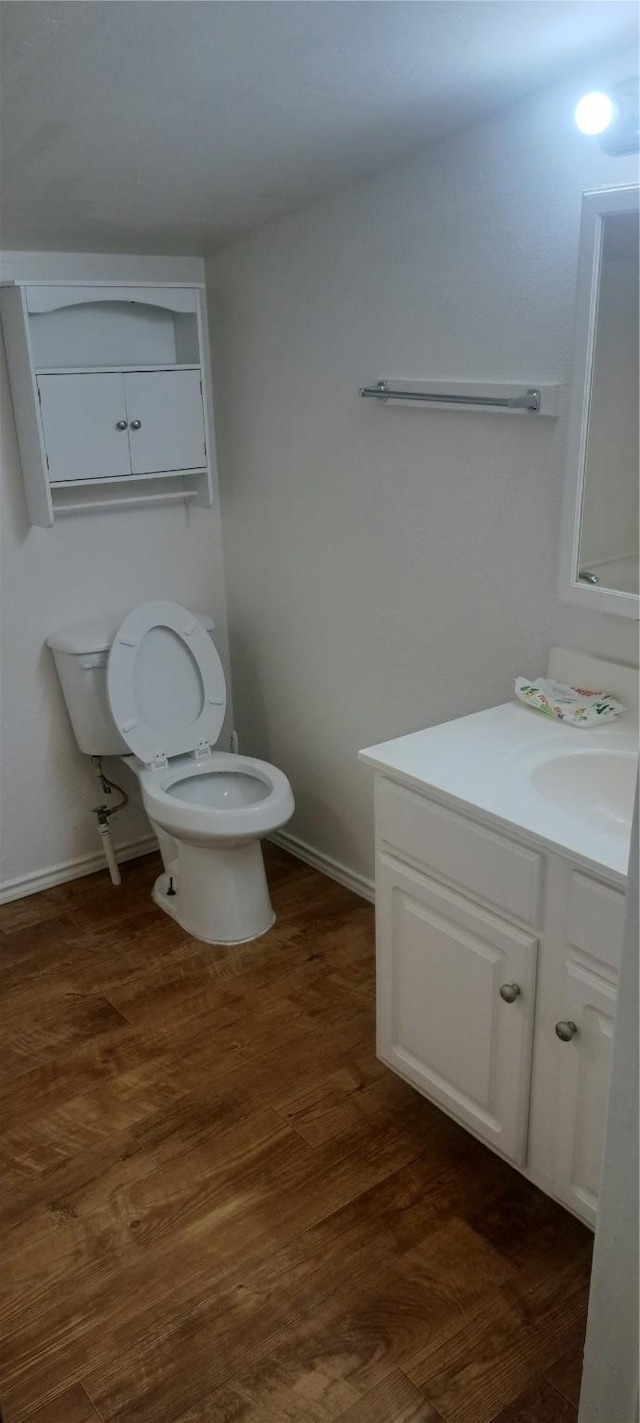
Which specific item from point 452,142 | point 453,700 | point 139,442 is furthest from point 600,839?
point 139,442

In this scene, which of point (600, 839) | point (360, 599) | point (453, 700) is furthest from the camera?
point (360, 599)

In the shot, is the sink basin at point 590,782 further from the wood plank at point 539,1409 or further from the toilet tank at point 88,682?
the toilet tank at point 88,682

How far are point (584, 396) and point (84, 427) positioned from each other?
1309 millimetres

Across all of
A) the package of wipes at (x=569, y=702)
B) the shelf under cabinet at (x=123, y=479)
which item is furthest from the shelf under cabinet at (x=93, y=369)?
the package of wipes at (x=569, y=702)

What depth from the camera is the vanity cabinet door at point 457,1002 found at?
1719 mm

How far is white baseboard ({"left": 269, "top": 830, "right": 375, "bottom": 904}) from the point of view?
289 centimetres

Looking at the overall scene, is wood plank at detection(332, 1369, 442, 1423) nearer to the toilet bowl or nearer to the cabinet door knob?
the cabinet door knob

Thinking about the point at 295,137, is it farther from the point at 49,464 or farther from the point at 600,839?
the point at 600,839

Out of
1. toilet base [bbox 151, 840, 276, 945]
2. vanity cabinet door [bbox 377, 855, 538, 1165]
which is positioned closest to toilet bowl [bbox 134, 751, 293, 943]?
toilet base [bbox 151, 840, 276, 945]

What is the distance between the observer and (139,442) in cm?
272

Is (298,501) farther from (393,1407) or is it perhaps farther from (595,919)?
(393,1407)

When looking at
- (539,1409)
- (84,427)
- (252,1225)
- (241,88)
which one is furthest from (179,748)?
(539,1409)

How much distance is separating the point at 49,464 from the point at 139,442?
273 mm

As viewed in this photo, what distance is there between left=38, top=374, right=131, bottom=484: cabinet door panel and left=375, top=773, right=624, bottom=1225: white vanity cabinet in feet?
4.18
